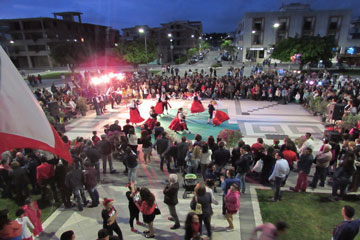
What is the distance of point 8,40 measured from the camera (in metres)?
55.5

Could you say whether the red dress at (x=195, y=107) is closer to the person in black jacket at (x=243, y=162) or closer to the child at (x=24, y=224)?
the person in black jacket at (x=243, y=162)

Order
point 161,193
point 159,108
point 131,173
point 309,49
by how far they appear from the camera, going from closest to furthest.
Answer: point 161,193 → point 131,173 → point 159,108 → point 309,49

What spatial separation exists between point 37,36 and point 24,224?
62682 mm

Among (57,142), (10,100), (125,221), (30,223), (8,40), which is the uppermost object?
(8,40)

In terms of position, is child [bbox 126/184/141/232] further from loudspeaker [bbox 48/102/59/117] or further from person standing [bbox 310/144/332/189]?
loudspeaker [bbox 48/102/59/117]

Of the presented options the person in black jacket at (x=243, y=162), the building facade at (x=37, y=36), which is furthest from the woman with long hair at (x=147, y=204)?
the building facade at (x=37, y=36)

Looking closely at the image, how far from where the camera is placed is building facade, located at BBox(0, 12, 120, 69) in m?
54.3

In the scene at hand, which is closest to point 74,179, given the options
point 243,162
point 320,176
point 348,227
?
point 243,162

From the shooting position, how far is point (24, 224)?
4.84 meters

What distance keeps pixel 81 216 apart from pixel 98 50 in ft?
216

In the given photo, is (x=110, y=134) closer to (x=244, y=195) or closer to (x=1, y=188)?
(x=1, y=188)

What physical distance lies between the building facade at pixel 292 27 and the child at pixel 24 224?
177 ft

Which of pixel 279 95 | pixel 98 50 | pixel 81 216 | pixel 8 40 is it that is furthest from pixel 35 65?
pixel 81 216

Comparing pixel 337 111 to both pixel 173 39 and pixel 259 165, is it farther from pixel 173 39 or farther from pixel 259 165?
pixel 173 39
